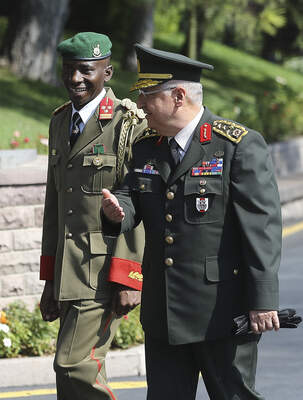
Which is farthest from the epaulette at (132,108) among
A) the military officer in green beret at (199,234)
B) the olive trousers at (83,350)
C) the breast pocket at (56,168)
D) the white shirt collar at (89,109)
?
the olive trousers at (83,350)

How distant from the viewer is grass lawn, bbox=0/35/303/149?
1438 centimetres

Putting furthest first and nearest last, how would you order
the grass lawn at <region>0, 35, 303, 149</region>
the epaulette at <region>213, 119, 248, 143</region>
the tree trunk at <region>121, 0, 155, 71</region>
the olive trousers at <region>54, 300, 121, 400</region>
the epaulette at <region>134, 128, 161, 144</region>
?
the tree trunk at <region>121, 0, 155, 71</region> < the grass lawn at <region>0, 35, 303, 149</region> < the olive trousers at <region>54, 300, 121, 400</region> < the epaulette at <region>134, 128, 161, 144</region> < the epaulette at <region>213, 119, 248, 143</region>

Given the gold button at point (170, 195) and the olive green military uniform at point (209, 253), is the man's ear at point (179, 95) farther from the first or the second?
the gold button at point (170, 195)

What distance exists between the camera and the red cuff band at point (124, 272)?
503cm

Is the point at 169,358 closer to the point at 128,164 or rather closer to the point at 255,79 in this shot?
the point at 128,164

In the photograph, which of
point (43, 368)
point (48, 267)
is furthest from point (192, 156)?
point (43, 368)

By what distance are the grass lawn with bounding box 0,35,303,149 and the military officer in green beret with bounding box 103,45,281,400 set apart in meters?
6.82

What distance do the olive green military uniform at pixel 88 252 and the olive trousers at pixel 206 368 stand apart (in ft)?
1.84

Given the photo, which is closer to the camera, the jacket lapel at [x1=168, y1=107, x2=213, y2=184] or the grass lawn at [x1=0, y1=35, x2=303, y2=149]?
the jacket lapel at [x1=168, y1=107, x2=213, y2=184]

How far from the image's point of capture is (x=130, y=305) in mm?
5043

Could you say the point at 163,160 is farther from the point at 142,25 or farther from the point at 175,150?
the point at 142,25

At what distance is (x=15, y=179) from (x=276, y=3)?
57.4 ft

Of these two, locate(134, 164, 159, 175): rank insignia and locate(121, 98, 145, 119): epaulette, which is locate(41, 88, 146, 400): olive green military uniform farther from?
locate(134, 164, 159, 175): rank insignia

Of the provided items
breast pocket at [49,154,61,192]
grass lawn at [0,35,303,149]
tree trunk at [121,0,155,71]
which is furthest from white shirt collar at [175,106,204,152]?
tree trunk at [121,0,155,71]
